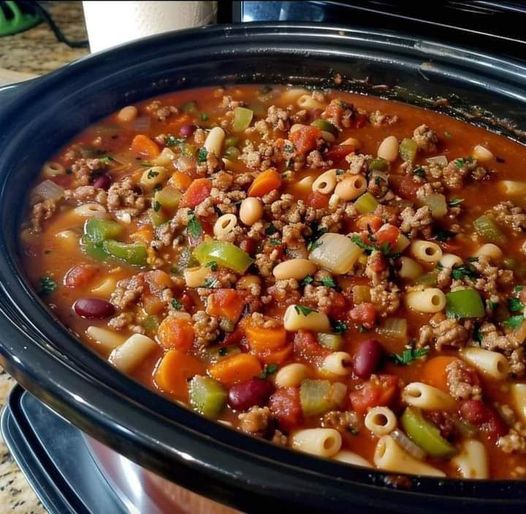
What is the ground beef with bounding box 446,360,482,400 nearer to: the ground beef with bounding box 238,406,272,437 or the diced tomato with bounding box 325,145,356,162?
the ground beef with bounding box 238,406,272,437

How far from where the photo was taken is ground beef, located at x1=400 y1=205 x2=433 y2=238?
1.99 metres

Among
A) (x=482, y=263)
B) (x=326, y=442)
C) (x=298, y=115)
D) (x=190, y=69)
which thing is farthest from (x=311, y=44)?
(x=326, y=442)

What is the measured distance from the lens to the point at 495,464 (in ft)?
4.82

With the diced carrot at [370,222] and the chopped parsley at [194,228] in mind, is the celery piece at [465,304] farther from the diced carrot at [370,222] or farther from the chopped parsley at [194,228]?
the chopped parsley at [194,228]

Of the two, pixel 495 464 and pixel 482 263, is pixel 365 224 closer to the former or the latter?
pixel 482 263

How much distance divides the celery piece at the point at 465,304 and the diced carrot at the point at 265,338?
0.44m

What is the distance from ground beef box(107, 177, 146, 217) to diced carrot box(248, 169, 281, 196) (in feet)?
1.10

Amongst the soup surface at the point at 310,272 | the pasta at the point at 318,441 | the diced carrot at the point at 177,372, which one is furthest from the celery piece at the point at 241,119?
the pasta at the point at 318,441

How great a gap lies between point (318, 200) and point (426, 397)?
795 millimetres

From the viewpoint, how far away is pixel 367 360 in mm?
1592

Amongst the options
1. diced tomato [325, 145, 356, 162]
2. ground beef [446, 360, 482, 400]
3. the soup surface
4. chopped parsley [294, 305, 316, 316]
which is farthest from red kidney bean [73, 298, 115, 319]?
diced tomato [325, 145, 356, 162]

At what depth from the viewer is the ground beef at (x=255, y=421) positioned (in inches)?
56.9

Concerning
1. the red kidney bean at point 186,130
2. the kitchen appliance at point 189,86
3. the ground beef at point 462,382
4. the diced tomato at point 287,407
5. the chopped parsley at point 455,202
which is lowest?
the diced tomato at point 287,407

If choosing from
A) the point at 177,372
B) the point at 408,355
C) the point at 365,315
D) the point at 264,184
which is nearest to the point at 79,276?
the point at 177,372
